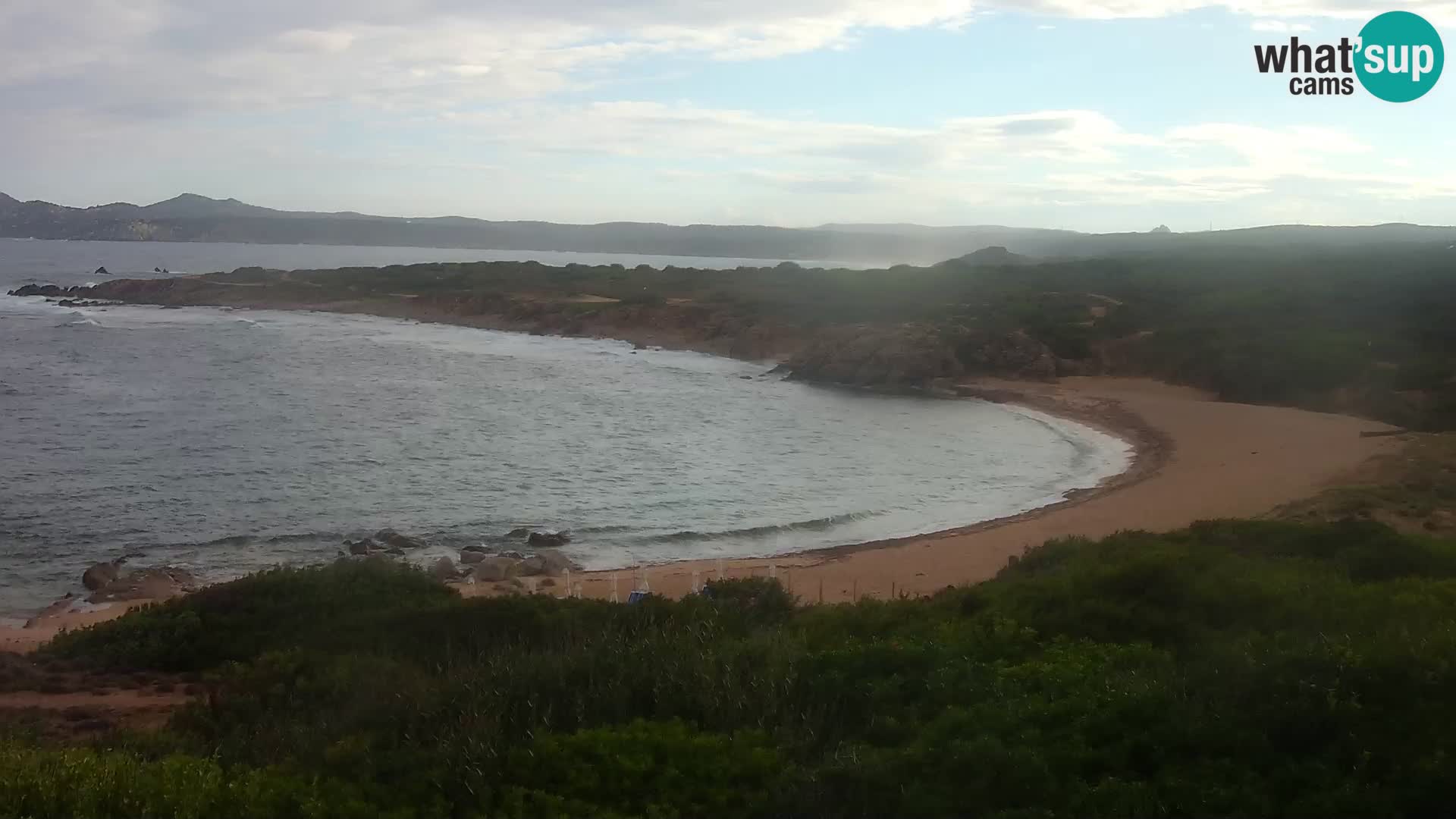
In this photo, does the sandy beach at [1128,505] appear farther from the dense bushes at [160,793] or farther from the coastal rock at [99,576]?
the dense bushes at [160,793]

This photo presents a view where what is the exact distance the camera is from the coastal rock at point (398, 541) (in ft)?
62.2

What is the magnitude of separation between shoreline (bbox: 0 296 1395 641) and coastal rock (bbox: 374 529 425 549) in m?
2.95

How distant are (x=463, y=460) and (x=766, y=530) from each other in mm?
9641

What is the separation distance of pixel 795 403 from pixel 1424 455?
65.3ft

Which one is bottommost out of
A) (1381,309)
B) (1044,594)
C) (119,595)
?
(119,595)

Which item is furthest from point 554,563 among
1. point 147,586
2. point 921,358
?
point 921,358

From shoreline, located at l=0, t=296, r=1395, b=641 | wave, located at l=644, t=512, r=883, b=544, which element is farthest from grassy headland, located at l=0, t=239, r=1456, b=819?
wave, located at l=644, t=512, r=883, b=544

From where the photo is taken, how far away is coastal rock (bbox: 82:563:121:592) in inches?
647

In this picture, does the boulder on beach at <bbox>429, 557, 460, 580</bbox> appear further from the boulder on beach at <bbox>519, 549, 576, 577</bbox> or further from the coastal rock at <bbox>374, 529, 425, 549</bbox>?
the coastal rock at <bbox>374, 529, 425, 549</bbox>

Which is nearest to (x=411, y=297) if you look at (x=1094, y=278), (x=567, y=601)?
(x=1094, y=278)

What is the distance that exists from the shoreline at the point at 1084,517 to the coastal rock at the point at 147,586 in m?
0.61

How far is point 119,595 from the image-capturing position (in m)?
16.0

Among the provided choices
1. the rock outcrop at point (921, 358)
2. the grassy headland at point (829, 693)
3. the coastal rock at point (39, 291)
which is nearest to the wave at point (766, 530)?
the grassy headland at point (829, 693)

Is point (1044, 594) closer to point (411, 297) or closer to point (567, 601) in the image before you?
point (567, 601)
